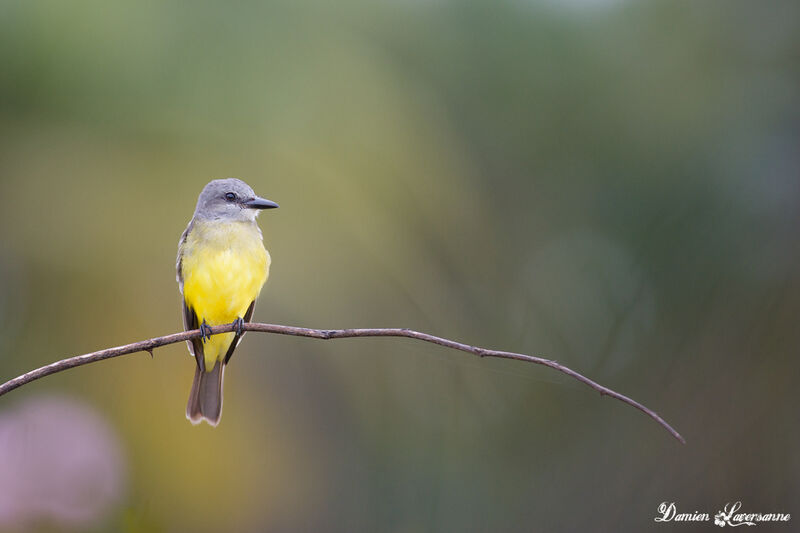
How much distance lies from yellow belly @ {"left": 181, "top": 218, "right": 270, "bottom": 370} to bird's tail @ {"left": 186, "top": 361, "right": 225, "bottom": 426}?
0.23 feet

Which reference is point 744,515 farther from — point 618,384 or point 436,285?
point 436,285

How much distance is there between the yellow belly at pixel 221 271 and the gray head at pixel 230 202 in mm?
67

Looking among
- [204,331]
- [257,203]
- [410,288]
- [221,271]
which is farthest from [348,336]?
[410,288]

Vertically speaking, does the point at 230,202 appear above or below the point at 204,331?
above

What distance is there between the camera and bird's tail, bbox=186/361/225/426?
4.57 feet

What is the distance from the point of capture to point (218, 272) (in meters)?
1.58

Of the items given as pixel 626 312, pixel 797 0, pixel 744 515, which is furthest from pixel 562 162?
pixel 744 515

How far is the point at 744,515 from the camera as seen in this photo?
169 cm

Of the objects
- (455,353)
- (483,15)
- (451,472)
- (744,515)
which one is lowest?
(451,472)

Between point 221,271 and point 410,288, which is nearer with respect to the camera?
point 221,271

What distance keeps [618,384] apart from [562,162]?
42.1 inches

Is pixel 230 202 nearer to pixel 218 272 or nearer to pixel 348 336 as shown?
pixel 218 272

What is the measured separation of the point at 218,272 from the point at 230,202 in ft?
0.73

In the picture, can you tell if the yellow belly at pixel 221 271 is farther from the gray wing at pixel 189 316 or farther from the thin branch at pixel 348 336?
the thin branch at pixel 348 336
